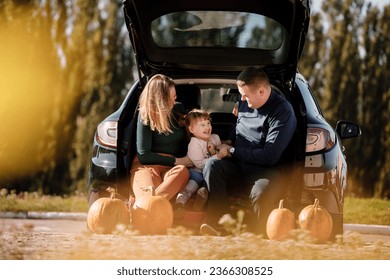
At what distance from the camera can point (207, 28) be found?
292 inches

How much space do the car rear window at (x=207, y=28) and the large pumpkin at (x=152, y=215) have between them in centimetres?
153

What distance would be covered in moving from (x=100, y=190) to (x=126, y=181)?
22 cm

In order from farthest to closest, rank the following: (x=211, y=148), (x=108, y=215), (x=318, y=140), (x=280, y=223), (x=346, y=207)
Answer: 1. (x=346, y=207)
2. (x=211, y=148)
3. (x=318, y=140)
4. (x=108, y=215)
5. (x=280, y=223)

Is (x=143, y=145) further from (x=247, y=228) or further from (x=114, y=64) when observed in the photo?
(x=114, y=64)

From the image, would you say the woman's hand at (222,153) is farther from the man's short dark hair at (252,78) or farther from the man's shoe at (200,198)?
the man's short dark hair at (252,78)

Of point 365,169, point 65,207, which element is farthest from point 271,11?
point 365,169

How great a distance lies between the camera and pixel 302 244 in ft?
18.3

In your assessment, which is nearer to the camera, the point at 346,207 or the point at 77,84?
the point at 346,207

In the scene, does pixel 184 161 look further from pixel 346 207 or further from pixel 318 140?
pixel 346 207

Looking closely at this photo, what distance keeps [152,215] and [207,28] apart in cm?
226

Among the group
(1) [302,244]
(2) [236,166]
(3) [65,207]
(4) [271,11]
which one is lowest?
(3) [65,207]

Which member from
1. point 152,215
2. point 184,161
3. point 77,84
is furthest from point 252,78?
point 77,84

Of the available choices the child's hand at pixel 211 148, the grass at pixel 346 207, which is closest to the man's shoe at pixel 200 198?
the child's hand at pixel 211 148

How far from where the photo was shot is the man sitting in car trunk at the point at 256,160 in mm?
5938
